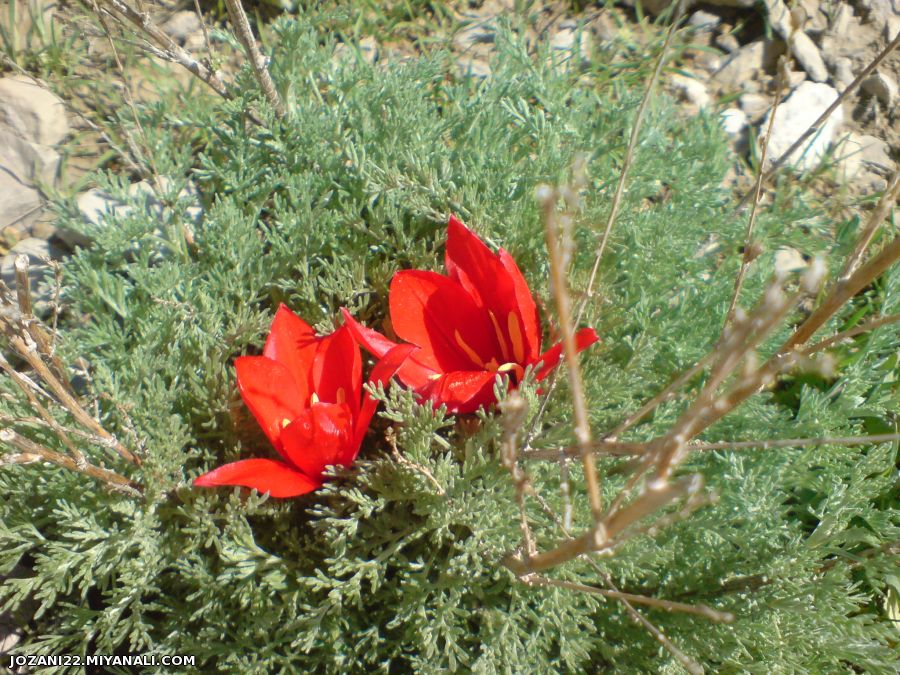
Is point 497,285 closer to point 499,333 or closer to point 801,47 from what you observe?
point 499,333

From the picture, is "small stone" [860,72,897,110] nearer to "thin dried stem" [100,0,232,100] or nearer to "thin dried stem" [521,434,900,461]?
"thin dried stem" [521,434,900,461]

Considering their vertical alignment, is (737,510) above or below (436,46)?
below

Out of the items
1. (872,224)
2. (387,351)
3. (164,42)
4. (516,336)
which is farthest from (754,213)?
(164,42)

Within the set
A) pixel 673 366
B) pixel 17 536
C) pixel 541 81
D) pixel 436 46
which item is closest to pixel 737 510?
pixel 673 366

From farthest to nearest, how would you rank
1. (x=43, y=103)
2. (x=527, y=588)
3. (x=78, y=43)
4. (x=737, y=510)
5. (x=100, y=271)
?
(x=78, y=43)
(x=43, y=103)
(x=100, y=271)
(x=737, y=510)
(x=527, y=588)

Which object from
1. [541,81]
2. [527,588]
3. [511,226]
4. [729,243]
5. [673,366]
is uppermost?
[541,81]

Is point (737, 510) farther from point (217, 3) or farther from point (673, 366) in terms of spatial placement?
point (217, 3)
